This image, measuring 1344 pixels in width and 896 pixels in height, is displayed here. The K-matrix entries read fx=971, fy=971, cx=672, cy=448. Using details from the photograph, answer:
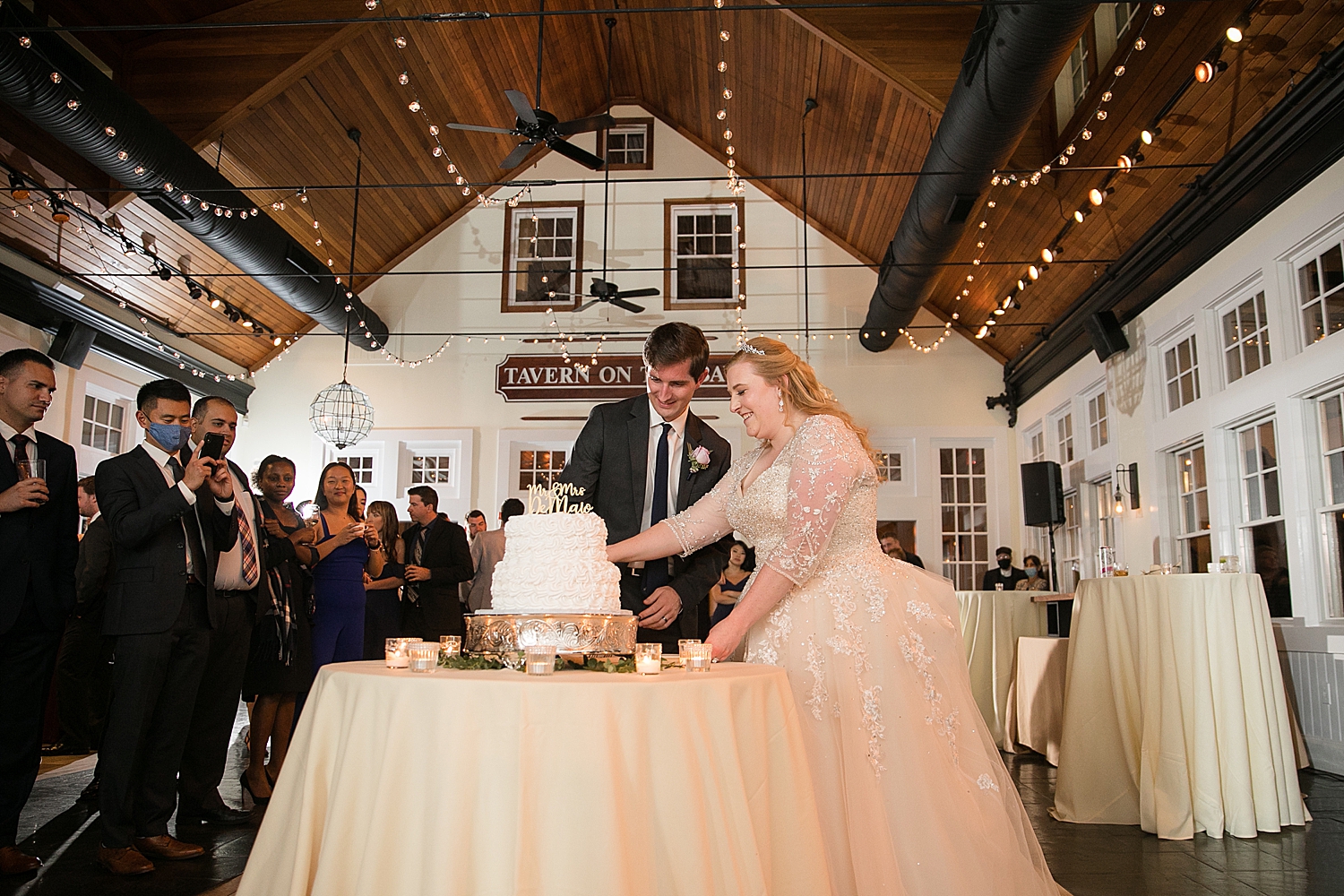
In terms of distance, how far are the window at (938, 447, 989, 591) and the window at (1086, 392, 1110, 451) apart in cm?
236

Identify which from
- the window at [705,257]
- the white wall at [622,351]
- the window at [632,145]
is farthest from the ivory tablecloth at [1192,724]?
the window at [632,145]

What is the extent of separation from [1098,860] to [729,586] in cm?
627

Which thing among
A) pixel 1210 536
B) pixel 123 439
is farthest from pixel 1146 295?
pixel 123 439

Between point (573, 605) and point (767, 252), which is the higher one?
point (767, 252)

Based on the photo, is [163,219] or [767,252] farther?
[767,252]

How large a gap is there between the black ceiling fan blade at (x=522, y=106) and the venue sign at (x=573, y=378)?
5576 mm

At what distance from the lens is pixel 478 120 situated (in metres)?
11.4

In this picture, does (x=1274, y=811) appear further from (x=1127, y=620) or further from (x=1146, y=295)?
(x=1146, y=295)

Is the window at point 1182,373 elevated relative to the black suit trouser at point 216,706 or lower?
elevated

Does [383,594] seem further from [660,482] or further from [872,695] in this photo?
[872,695]

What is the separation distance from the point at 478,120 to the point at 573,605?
34.1 ft

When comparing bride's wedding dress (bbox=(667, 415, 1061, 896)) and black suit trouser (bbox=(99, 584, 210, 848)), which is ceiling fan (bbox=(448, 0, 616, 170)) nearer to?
black suit trouser (bbox=(99, 584, 210, 848))

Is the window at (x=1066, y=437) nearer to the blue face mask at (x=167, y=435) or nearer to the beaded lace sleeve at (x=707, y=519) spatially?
the beaded lace sleeve at (x=707, y=519)

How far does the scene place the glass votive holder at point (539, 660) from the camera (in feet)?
5.96
